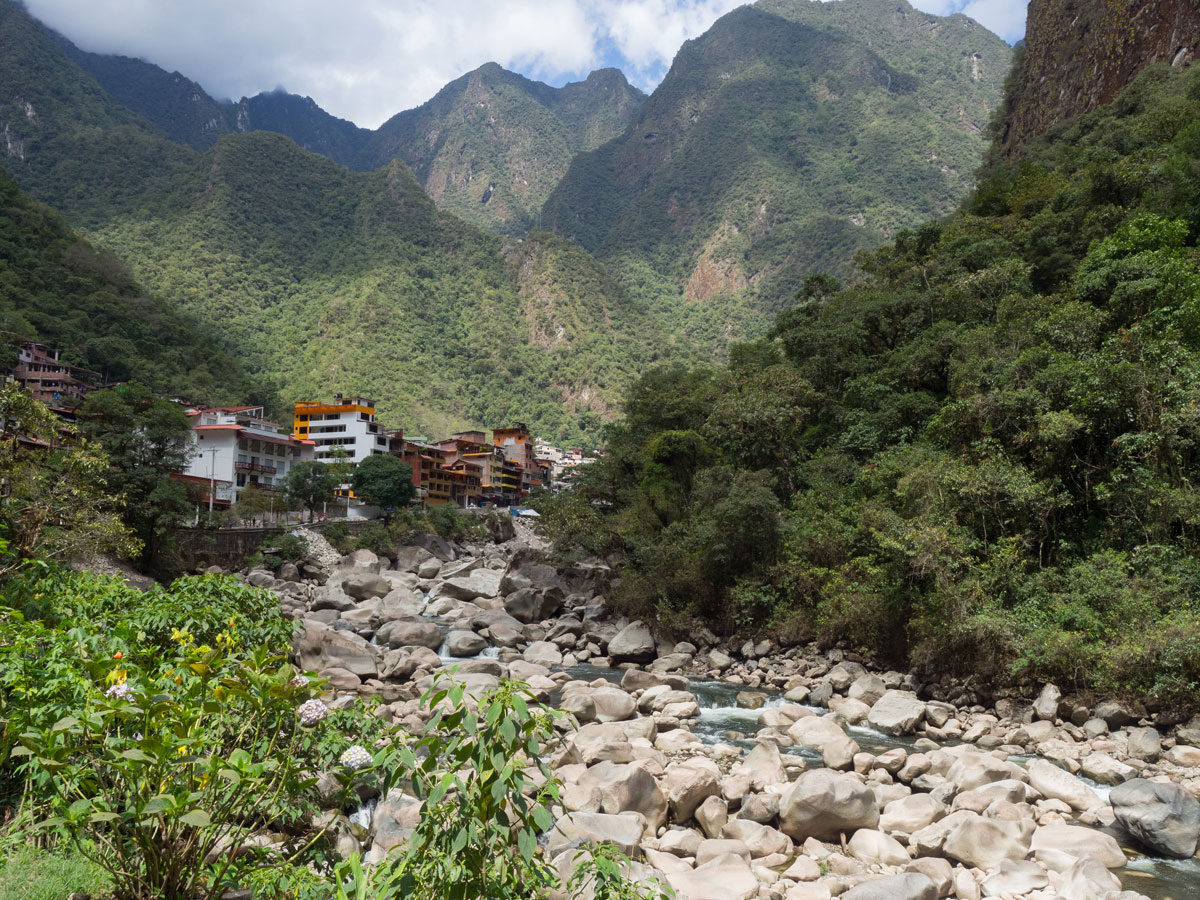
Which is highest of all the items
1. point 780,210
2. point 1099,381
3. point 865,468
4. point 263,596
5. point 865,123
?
point 865,123

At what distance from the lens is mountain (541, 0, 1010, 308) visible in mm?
119500

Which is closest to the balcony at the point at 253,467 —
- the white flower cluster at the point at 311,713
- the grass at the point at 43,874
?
the white flower cluster at the point at 311,713

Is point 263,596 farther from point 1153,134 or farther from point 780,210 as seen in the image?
point 780,210

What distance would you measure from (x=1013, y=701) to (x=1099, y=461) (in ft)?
17.8

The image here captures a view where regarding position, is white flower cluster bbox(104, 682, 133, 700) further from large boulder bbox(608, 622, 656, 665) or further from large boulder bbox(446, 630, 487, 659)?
large boulder bbox(446, 630, 487, 659)

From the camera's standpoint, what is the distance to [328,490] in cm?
4431

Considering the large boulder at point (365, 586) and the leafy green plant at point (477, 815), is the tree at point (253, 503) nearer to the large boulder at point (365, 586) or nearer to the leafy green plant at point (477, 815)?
the large boulder at point (365, 586)

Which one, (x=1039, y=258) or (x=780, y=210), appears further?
(x=780, y=210)

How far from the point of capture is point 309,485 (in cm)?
4378

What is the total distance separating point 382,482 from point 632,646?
3060cm

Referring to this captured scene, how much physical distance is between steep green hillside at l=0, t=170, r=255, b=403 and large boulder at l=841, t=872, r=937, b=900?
51887 millimetres

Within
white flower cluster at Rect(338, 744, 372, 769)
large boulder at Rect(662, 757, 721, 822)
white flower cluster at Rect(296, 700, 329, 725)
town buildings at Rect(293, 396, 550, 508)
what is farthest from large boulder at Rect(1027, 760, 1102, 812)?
town buildings at Rect(293, 396, 550, 508)

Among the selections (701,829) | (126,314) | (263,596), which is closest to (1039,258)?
(701,829)

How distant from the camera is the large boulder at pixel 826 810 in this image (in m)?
7.75
